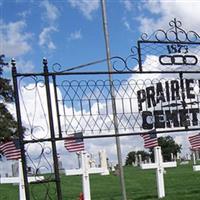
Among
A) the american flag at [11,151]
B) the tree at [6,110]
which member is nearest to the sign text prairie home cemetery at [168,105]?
the american flag at [11,151]

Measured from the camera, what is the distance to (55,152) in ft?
24.8

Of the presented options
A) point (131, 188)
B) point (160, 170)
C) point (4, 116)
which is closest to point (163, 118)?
point (160, 170)

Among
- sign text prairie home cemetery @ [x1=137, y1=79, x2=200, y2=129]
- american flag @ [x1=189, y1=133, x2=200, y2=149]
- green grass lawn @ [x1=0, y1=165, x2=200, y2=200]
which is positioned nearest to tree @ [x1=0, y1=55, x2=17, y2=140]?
green grass lawn @ [x1=0, y1=165, x2=200, y2=200]

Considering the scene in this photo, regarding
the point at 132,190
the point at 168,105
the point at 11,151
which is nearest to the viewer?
the point at 168,105

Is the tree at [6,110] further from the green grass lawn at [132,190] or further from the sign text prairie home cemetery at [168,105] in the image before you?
the sign text prairie home cemetery at [168,105]

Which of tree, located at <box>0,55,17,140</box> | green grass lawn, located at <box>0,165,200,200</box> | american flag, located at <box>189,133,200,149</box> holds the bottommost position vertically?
green grass lawn, located at <box>0,165,200,200</box>

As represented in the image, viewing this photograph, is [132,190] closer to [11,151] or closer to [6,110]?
[11,151]

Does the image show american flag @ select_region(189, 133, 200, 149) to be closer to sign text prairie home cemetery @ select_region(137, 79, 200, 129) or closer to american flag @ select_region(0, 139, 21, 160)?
american flag @ select_region(0, 139, 21, 160)

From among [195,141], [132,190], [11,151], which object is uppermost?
[11,151]

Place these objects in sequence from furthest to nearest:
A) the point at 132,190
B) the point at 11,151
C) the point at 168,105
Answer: the point at 132,190 < the point at 11,151 < the point at 168,105

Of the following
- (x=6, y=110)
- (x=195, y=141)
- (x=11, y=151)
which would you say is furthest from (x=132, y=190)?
(x=6, y=110)

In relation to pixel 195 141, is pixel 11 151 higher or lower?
higher

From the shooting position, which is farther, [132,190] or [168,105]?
[132,190]

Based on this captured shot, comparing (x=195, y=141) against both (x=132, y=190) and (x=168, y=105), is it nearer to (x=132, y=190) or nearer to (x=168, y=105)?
(x=132, y=190)
